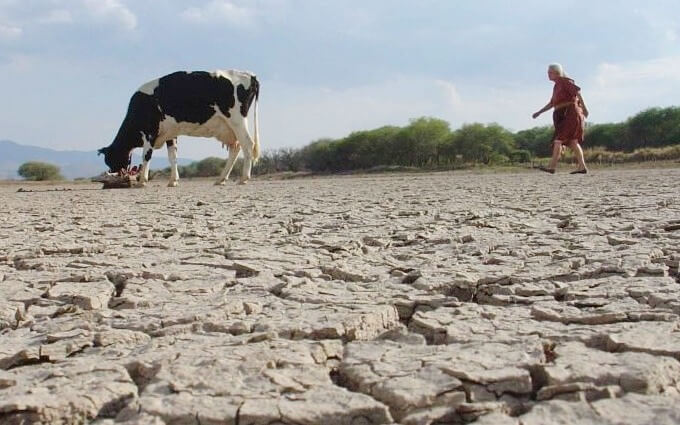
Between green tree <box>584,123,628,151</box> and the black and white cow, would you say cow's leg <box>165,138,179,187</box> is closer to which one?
the black and white cow

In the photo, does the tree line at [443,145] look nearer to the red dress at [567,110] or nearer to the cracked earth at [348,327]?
the red dress at [567,110]

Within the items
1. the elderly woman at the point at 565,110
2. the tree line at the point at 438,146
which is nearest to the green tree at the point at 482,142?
the tree line at the point at 438,146

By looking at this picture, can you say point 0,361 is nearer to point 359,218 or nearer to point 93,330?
point 93,330

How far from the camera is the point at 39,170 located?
2922 centimetres

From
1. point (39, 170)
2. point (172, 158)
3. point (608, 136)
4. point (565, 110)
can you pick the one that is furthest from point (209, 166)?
point (565, 110)

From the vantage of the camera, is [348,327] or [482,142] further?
[482,142]

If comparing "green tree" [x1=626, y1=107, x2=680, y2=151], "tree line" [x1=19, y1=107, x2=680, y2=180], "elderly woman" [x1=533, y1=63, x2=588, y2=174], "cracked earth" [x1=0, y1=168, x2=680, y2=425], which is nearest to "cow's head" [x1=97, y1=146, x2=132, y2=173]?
"elderly woman" [x1=533, y1=63, x2=588, y2=174]

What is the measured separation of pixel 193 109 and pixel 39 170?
21297 mm

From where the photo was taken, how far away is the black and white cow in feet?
35.3

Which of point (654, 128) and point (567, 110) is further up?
point (654, 128)

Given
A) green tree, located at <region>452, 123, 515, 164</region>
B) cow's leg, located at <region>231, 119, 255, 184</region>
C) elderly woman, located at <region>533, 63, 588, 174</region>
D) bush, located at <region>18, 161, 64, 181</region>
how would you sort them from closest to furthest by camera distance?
elderly woman, located at <region>533, 63, 588, 174</region> < cow's leg, located at <region>231, 119, 255, 184</region> < green tree, located at <region>452, 123, 515, 164</region> < bush, located at <region>18, 161, 64, 181</region>

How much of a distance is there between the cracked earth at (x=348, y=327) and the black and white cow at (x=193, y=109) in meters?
7.07

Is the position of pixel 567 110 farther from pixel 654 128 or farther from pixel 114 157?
pixel 654 128

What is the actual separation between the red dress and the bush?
24.0 meters
